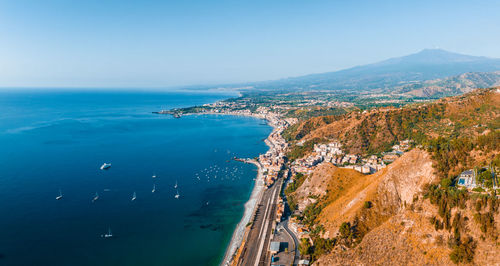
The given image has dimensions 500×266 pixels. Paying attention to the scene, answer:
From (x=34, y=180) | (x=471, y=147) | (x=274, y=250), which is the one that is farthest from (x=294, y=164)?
(x=34, y=180)

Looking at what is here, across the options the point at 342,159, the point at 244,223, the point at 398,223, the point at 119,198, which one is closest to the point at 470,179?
the point at 398,223

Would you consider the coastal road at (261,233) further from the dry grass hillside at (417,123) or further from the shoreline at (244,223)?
the dry grass hillside at (417,123)

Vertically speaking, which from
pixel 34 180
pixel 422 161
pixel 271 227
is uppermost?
pixel 422 161

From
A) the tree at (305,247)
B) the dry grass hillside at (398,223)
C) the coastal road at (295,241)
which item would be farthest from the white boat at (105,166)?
the dry grass hillside at (398,223)

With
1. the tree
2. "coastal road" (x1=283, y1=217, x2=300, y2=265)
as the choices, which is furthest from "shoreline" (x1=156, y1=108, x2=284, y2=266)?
the tree

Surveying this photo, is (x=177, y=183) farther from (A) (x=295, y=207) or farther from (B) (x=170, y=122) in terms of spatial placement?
(B) (x=170, y=122)
